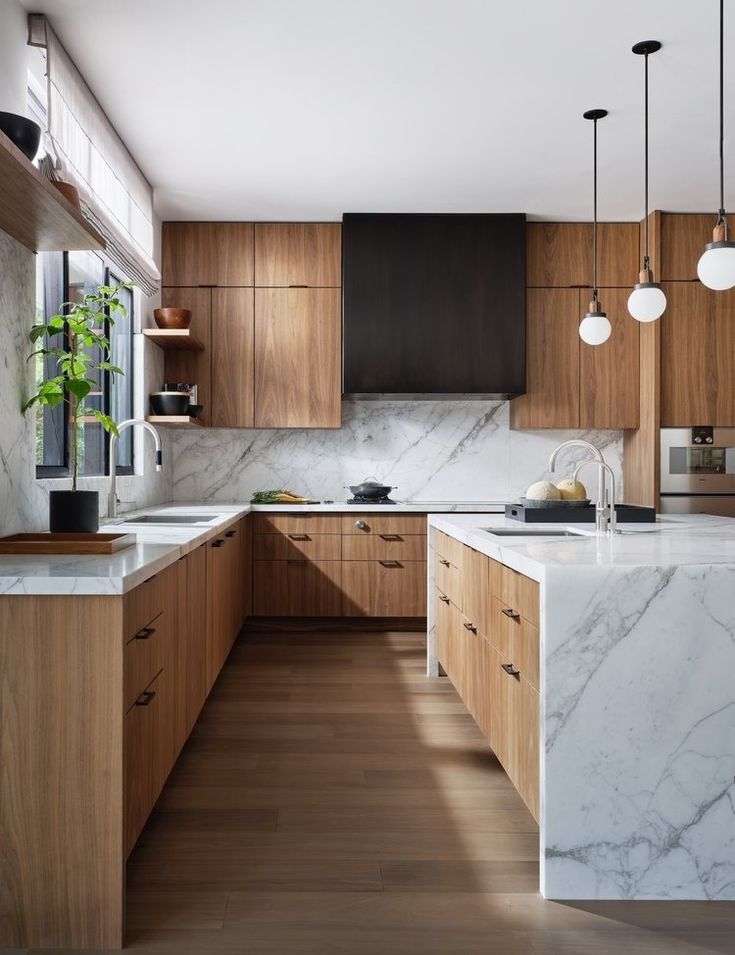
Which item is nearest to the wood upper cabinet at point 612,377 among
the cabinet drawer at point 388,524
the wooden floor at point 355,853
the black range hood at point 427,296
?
the black range hood at point 427,296

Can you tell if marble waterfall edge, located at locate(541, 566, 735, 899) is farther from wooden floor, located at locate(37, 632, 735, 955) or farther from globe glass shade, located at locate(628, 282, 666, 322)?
globe glass shade, located at locate(628, 282, 666, 322)

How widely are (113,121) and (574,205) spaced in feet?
8.94

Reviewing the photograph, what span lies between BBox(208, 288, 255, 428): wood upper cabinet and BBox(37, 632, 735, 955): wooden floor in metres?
2.26

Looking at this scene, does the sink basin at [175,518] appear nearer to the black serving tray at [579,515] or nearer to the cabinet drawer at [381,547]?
the cabinet drawer at [381,547]

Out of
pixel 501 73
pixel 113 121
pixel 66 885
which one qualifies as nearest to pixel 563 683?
pixel 66 885

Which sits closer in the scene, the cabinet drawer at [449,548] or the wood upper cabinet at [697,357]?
the cabinet drawer at [449,548]

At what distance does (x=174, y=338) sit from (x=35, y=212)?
2541mm

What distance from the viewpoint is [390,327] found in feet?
16.8

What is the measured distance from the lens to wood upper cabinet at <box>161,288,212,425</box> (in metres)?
5.23

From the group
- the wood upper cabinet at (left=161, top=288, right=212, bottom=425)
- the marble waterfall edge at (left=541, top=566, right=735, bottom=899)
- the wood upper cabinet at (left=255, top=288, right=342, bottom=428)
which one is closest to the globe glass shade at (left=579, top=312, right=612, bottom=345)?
the marble waterfall edge at (left=541, top=566, right=735, bottom=899)

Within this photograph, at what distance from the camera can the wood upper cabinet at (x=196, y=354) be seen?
523 centimetres

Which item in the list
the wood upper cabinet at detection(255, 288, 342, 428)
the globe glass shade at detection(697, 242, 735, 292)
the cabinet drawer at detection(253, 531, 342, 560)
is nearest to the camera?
the globe glass shade at detection(697, 242, 735, 292)

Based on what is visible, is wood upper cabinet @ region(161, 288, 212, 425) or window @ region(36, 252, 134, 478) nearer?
window @ region(36, 252, 134, 478)

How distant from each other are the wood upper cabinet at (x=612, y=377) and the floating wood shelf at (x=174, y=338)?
2467 millimetres
